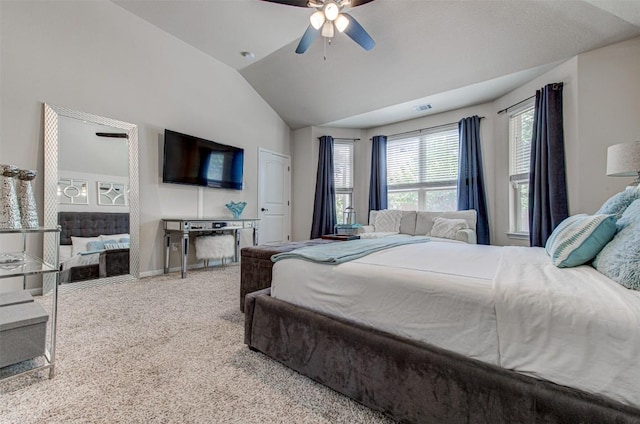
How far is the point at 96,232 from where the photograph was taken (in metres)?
3.14

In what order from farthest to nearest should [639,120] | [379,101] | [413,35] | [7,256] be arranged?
[379,101], [413,35], [639,120], [7,256]

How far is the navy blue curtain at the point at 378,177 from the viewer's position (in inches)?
211

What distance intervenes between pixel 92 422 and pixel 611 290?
1.93 meters

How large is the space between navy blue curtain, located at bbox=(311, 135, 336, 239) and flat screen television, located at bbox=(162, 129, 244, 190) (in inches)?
61.1

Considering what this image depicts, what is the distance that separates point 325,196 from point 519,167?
3125mm

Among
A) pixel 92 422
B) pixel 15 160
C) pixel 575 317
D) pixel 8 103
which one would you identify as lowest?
pixel 92 422

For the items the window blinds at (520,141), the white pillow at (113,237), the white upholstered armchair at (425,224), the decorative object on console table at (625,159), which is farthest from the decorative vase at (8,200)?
the window blinds at (520,141)

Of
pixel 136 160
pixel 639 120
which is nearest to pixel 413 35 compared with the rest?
pixel 639 120

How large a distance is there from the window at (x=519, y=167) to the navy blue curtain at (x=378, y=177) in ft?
6.64

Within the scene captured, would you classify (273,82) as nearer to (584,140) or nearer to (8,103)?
(8,103)

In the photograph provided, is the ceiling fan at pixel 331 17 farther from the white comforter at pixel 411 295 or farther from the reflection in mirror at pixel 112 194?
the reflection in mirror at pixel 112 194

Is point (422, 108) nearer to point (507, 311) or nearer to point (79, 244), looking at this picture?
point (507, 311)

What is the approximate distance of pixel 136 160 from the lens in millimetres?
3449

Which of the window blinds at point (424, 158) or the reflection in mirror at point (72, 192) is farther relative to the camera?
the window blinds at point (424, 158)
